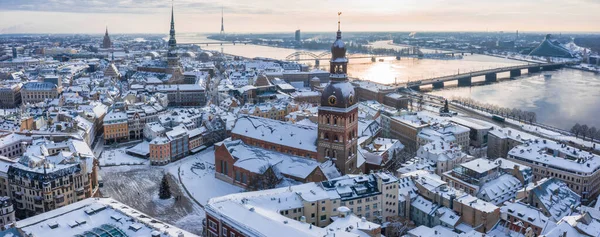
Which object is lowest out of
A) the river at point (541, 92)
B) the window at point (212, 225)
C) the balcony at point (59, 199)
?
the balcony at point (59, 199)

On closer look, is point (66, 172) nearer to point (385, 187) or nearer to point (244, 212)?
point (244, 212)

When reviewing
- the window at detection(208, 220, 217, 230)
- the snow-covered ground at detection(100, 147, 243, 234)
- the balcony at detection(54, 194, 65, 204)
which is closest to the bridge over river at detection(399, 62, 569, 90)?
the snow-covered ground at detection(100, 147, 243, 234)

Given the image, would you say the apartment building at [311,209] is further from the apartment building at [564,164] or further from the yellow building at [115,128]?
the yellow building at [115,128]

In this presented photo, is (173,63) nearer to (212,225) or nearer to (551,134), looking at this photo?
(551,134)

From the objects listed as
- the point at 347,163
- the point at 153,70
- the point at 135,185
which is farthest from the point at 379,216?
the point at 153,70

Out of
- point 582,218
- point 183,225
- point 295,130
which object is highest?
point 295,130

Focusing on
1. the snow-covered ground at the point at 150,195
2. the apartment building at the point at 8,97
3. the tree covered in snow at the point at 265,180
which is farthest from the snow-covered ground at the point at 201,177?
the apartment building at the point at 8,97

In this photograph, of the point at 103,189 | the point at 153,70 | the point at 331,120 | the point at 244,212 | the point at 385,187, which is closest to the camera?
the point at 244,212

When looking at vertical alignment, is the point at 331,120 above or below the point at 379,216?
above
